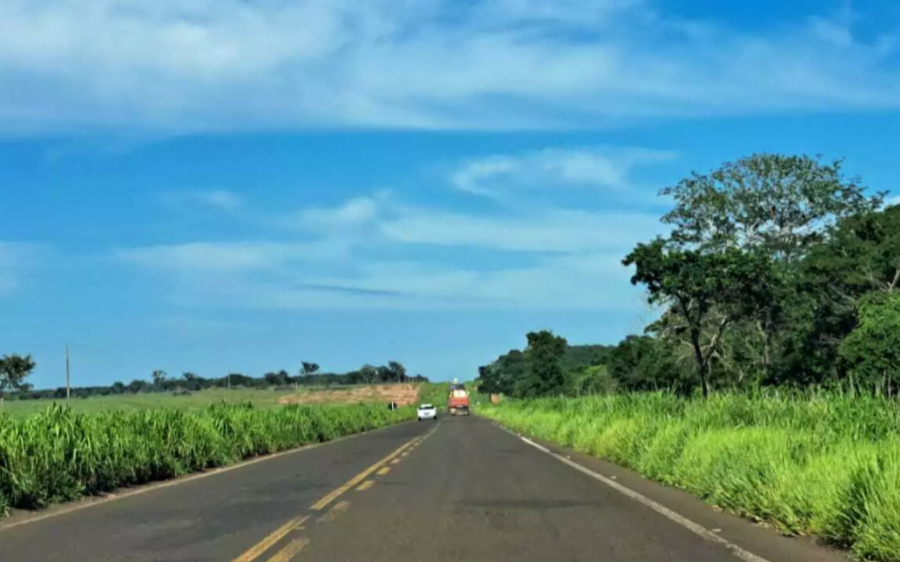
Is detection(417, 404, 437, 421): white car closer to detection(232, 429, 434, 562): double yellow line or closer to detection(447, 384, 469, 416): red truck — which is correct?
detection(447, 384, 469, 416): red truck

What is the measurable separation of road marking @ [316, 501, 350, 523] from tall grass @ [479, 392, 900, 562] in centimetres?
544

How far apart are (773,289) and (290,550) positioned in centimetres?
3892

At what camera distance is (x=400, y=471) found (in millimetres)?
19266

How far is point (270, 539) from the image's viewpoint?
9.66 metres

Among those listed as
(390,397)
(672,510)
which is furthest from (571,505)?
(390,397)

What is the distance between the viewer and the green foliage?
110ft

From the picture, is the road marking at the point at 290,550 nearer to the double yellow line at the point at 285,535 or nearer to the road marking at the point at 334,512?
the double yellow line at the point at 285,535

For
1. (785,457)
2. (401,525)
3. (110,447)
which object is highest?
(110,447)

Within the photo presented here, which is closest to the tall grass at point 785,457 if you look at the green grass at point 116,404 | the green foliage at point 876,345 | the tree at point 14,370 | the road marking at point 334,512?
the road marking at point 334,512

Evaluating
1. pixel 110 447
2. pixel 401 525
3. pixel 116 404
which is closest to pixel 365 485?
pixel 110 447

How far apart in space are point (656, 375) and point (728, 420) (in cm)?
4597

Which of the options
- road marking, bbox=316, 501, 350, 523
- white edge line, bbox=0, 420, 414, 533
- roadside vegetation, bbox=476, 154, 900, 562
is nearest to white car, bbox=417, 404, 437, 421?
roadside vegetation, bbox=476, 154, 900, 562

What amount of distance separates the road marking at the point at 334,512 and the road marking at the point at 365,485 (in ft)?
6.58

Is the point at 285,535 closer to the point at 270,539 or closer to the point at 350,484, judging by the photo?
the point at 270,539
